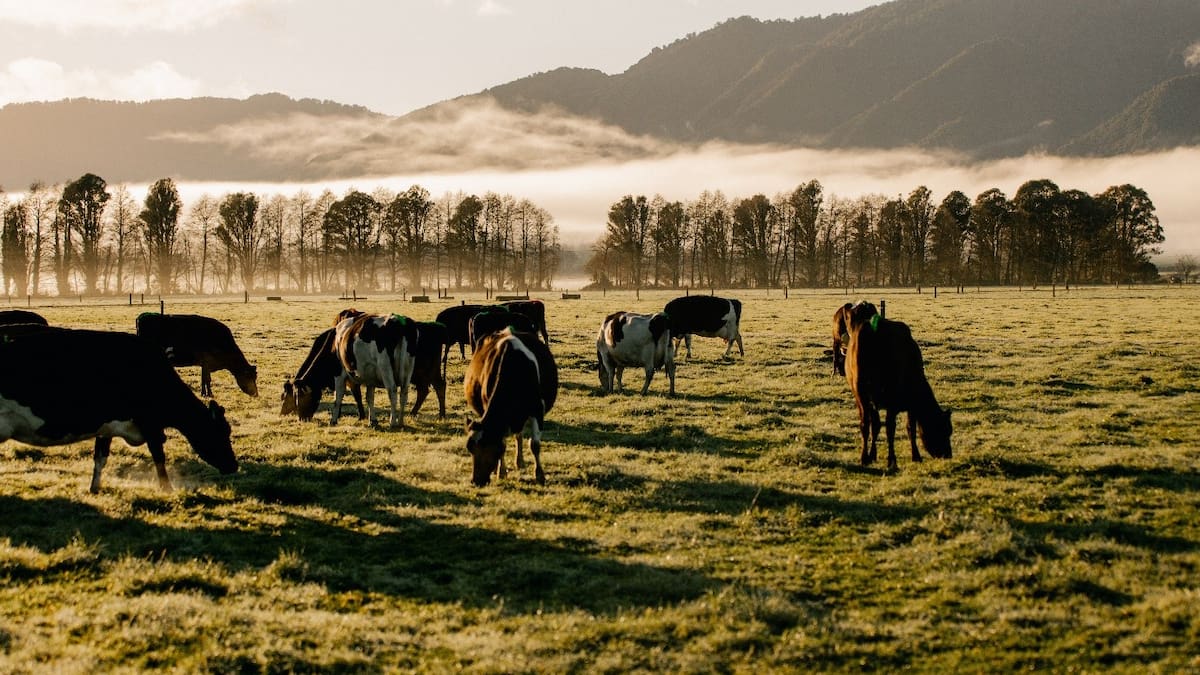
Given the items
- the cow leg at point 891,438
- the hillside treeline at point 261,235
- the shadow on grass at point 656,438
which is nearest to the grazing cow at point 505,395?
the shadow on grass at point 656,438

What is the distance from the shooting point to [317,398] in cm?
1678

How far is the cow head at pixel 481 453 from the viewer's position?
430 inches

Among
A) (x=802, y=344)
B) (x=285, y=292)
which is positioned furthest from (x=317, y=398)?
(x=285, y=292)

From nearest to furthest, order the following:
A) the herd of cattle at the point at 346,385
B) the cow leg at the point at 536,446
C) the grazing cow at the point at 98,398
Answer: the grazing cow at the point at 98,398
the herd of cattle at the point at 346,385
the cow leg at the point at 536,446

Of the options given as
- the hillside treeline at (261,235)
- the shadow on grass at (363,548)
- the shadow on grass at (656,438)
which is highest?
the hillside treeline at (261,235)

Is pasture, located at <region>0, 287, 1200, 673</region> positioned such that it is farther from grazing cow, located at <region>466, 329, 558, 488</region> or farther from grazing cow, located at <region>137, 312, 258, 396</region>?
grazing cow, located at <region>137, 312, 258, 396</region>

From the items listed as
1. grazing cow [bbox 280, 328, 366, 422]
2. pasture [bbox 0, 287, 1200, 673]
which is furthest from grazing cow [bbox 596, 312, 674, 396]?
grazing cow [bbox 280, 328, 366, 422]

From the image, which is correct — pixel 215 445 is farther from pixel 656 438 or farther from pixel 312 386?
pixel 656 438

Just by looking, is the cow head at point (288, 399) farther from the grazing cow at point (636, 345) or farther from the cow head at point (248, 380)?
the grazing cow at point (636, 345)

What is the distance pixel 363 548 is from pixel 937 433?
8800 mm

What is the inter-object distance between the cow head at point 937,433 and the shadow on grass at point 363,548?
6.48 metres

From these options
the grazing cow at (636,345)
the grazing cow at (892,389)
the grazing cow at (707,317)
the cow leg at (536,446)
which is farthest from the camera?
the grazing cow at (707,317)

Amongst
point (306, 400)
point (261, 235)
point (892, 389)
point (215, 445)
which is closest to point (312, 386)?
point (306, 400)

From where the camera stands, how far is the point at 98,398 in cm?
1045
